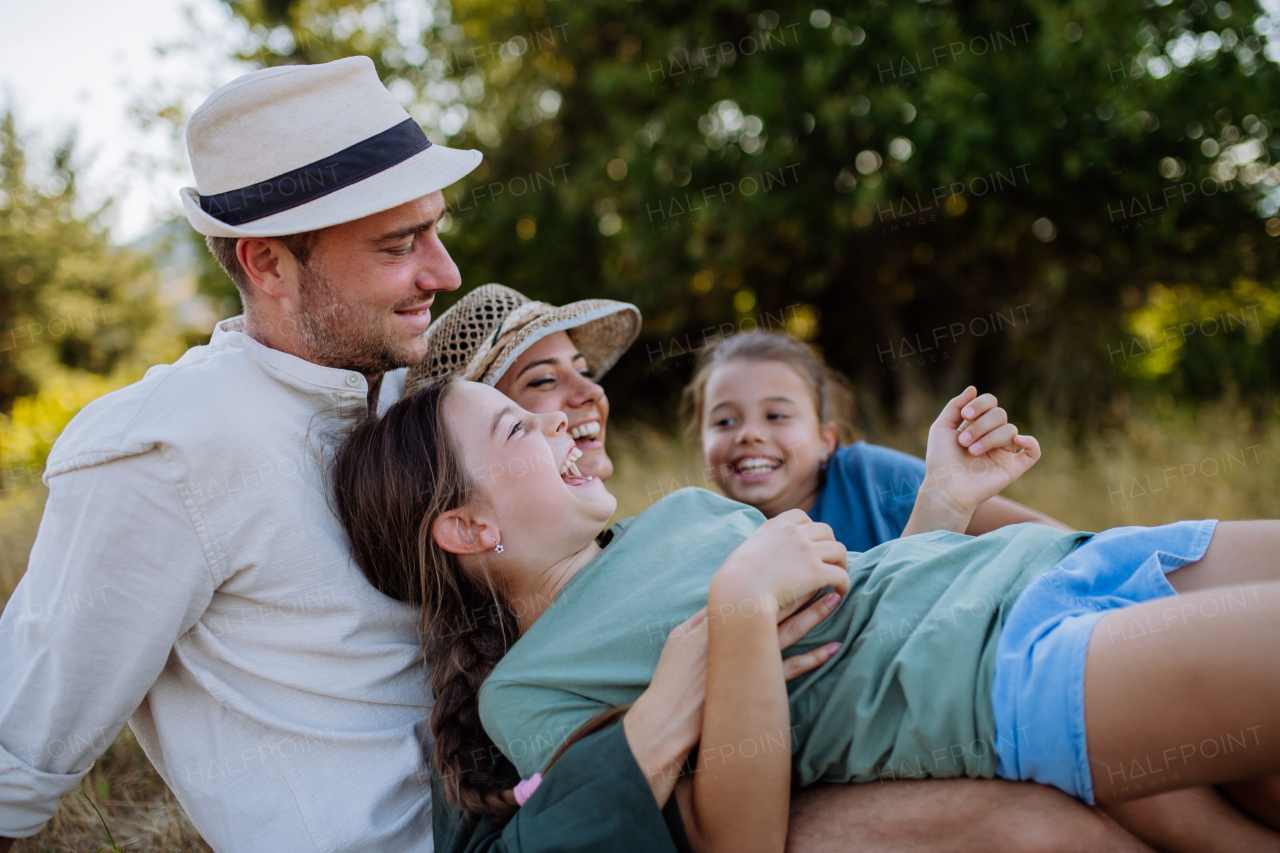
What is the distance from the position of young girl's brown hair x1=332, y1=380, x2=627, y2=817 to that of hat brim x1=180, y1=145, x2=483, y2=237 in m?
0.49

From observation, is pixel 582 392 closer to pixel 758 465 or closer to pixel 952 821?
pixel 758 465

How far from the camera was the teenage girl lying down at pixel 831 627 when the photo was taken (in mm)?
1506

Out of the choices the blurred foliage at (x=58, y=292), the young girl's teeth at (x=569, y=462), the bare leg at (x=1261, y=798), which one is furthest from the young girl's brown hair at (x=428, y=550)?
the blurred foliage at (x=58, y=292)

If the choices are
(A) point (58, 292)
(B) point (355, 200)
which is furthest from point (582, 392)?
(A) point (58, 292)

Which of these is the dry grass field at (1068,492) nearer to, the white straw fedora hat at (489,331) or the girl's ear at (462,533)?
the girl's ear at (462,533)

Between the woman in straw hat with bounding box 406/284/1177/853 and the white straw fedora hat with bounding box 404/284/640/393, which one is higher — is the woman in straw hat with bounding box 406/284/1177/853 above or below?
below

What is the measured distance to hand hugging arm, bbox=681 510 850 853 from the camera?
1626 mm

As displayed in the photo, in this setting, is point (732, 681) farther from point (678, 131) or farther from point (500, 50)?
point (500, 50)

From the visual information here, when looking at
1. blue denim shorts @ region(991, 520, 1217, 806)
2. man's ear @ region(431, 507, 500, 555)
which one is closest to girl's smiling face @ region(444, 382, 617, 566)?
man's ear @ region(431, 507, 500, 555)

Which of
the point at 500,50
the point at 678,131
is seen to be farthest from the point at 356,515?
the point at 500,50

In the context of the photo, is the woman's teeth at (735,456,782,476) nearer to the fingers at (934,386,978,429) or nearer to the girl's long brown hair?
the fingers at (934,386,978,429)

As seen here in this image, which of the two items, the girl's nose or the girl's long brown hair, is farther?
the girl's nose

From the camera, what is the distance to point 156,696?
1.93 meters

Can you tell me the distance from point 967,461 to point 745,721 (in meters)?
1.17
